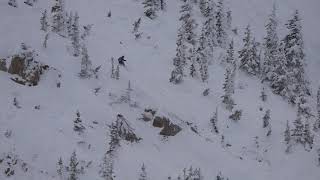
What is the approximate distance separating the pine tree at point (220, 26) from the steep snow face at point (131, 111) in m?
2.61

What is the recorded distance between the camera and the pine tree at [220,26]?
3103cm

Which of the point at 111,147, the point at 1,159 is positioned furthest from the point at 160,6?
the point at 1,159

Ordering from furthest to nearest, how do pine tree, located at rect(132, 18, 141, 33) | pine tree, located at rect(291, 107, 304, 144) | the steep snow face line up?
pine tree, located at rect(132, 18, 141, 33) → pine tree, located at rect(291, 107, 304, 144) → the steep snow face

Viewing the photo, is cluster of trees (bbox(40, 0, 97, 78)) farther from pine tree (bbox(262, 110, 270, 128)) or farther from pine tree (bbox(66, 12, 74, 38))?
pine tree (bbox(262, 110, 270, 128))

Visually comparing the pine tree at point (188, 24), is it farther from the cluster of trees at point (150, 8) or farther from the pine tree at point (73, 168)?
the pine tree at point (73, 168)

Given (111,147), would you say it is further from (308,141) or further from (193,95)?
(308,141)

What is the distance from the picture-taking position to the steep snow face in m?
17.3

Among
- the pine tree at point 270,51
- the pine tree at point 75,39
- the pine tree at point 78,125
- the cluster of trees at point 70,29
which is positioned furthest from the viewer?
the pine tree at point 270,51

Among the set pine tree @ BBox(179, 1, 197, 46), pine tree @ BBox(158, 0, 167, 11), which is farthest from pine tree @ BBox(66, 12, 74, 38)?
pine tree @ BBox(158, 0, 167, 11)

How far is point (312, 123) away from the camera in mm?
25328

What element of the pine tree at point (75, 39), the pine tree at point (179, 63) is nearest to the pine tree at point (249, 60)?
the pine tree at point (179, 63)

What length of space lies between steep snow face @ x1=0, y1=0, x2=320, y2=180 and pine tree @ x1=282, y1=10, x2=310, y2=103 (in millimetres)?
1519

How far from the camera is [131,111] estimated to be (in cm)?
2008

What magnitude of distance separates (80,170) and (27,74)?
4.95 meters
